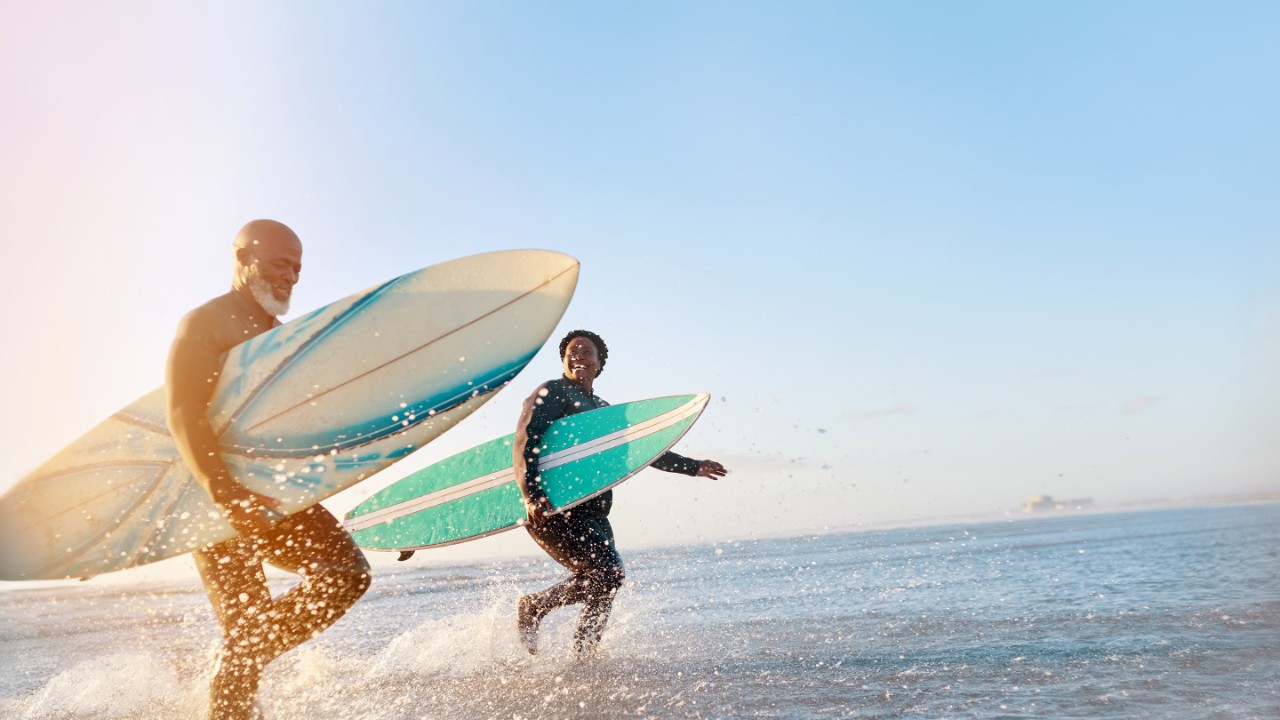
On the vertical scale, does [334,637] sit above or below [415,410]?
below

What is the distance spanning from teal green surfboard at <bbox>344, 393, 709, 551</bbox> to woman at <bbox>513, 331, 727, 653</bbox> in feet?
0.36

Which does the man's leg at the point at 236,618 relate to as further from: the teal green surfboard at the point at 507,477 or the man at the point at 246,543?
the teal green surfboard at the point at 507,477

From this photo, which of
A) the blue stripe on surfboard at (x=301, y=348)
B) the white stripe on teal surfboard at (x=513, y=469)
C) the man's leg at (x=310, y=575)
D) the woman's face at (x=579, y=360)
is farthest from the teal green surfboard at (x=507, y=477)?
the man's leg at (x=310, y=575)

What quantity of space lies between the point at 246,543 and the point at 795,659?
248 centimetres

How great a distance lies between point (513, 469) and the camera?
456 cm

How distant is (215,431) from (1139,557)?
33.5ft

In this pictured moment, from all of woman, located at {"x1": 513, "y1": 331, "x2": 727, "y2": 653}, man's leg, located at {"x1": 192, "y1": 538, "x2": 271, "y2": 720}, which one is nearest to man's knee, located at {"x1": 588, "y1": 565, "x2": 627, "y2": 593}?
woman, located at {"x1": 513, "y1": 331, "x2": 727, "y2": 653}

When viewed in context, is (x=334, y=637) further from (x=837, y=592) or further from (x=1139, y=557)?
(x=1139, y=557)

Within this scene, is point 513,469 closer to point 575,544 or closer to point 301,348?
point 575,544

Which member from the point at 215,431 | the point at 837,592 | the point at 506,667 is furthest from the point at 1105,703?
the point at 837,592

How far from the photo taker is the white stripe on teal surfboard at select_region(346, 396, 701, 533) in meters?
4.45

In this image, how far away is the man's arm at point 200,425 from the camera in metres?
2.51

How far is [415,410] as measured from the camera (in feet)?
11.1

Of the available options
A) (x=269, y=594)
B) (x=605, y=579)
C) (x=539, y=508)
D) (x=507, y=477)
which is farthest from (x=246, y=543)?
(x=507, y=477)
